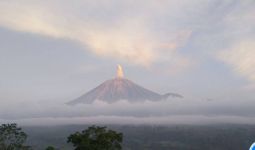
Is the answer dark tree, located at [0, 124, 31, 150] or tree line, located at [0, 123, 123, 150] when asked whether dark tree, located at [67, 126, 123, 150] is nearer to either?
tree line, located at [0, 123, 123, 150]

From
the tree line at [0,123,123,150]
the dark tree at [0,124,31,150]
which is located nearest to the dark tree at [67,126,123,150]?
the tree line at [0,123,123,150]

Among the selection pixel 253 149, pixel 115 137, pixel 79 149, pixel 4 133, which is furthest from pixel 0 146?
pixel 253 149

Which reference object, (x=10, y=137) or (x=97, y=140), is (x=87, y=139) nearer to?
(x=97, y=140)

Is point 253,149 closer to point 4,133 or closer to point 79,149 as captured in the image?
point 79,149

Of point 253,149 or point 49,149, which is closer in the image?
point 253,149

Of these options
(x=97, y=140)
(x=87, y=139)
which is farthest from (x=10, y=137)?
(x=97, y=140)

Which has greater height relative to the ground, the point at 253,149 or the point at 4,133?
the point at 4,133

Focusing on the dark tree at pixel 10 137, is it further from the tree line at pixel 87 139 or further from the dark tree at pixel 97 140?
the dark tree at pixel 97 140

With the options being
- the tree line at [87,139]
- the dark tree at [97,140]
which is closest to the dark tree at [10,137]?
the tree line at [87,139]
